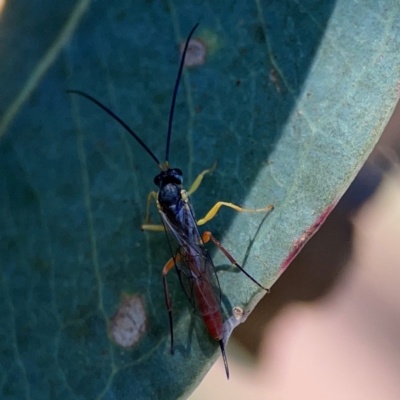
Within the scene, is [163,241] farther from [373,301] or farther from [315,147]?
[373,301]

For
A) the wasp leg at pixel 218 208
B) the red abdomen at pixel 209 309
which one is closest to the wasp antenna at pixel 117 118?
the wasp leg at pixel 218 208

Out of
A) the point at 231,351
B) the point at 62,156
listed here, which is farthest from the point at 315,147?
the point at 231,351

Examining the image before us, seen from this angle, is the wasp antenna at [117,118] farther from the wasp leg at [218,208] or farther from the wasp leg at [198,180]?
the wasp leg at [218,208]

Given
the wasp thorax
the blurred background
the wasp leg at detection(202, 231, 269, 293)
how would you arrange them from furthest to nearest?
the blurred background → the wasp thorax → the wasp leg at detection(202, 231, 269, 293)

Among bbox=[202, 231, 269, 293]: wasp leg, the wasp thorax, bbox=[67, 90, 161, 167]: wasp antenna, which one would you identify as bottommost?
bbox=[202, 231, 269, 293]: wasp leg

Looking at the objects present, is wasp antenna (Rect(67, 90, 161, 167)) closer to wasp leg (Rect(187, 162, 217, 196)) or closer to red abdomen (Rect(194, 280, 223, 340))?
wasp leg (Rect(187, 162, 217, 196))

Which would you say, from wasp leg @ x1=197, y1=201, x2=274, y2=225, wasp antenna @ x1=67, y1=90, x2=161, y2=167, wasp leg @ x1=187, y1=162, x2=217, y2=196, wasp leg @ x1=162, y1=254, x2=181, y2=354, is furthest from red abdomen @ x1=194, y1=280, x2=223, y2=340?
wasp antenna @ x1=67, y1=90, x2=161, y2=167

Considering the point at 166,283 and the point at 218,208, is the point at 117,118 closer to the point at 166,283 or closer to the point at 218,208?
the point at 218,208
